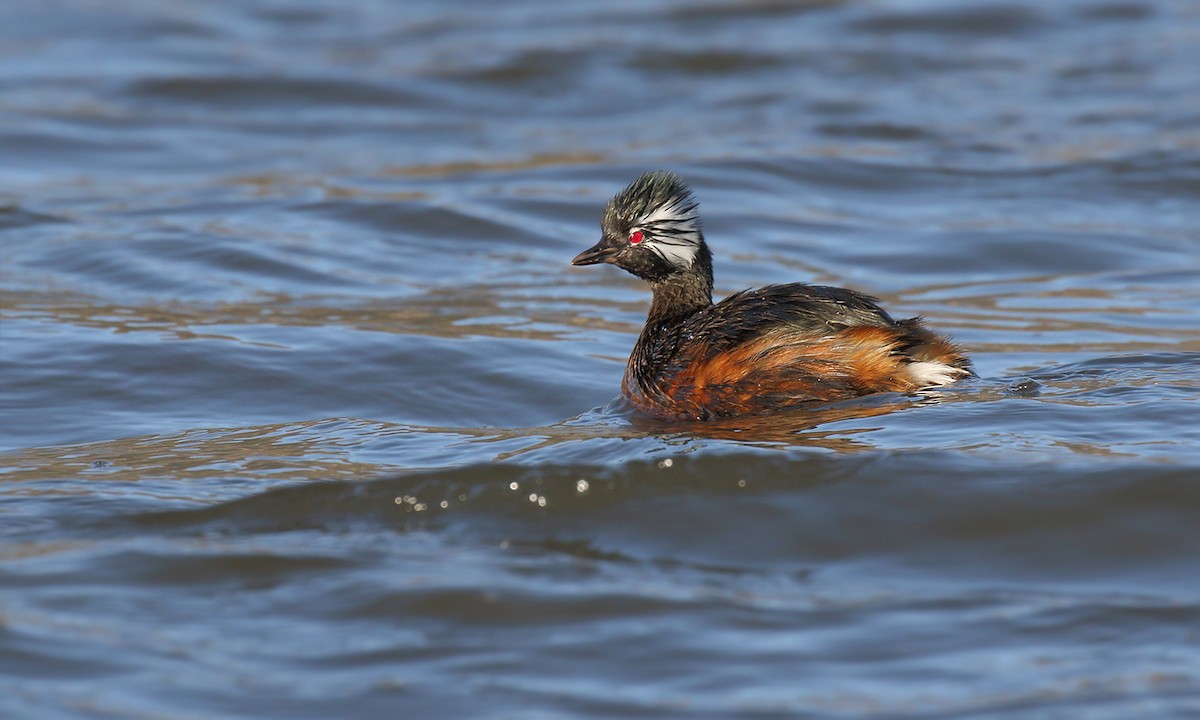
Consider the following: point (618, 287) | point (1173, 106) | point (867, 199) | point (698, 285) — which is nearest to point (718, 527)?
point (698, 285)

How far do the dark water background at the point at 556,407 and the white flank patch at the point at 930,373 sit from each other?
0.22 meters

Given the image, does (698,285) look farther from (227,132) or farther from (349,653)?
(227,132)

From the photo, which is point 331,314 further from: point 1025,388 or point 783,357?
point 1025,388

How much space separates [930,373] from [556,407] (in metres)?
2.04

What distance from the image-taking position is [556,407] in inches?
338

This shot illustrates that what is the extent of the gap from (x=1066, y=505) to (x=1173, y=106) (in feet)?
40.8

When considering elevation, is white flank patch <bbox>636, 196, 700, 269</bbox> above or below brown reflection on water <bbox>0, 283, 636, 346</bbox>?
above

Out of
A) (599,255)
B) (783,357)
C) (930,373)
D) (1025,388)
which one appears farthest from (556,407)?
(1025,388)

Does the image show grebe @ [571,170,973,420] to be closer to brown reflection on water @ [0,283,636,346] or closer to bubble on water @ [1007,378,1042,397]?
bubble on water @ [1007,378,1042,397]

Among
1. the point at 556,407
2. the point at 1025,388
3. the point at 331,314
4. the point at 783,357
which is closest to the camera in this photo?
the point at 783,357

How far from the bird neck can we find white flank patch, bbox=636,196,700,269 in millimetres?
58

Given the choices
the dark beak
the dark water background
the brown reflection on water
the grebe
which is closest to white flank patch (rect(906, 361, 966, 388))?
the grebe

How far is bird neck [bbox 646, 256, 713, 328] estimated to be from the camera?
8656 millimetres

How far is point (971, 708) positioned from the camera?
478 cm
